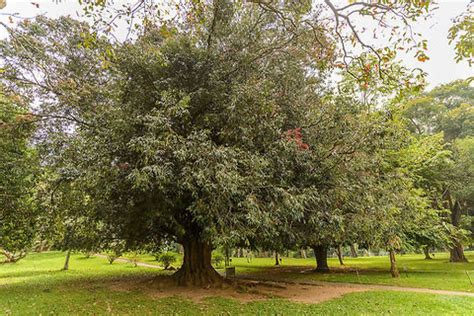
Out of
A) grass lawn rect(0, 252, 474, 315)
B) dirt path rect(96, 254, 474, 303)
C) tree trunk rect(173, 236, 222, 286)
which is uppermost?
tree trunk rect(173, 236, 222, 286)

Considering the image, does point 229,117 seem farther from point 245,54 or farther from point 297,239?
point 297,239

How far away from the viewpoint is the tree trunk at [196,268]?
13.0 m

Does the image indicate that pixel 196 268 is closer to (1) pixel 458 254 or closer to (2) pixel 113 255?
(2) pixel 113 255

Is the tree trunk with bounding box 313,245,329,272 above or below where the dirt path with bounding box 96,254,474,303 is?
above

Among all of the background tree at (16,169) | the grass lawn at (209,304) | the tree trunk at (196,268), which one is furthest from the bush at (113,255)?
the background tree at (16,169)

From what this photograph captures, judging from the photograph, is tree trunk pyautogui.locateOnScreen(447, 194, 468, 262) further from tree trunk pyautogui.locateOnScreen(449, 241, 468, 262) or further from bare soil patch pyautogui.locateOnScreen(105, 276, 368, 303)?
bare soil patch pyautogui.locateOnScreen(105, 276, 368, 303)

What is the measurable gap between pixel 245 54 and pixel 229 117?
228 centimetres

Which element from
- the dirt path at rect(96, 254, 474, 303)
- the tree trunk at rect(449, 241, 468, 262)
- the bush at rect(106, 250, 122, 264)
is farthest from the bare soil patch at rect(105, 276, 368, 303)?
the tree trunk at rect(449, 241, 468, 262)

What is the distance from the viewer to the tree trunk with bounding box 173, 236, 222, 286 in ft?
42.7

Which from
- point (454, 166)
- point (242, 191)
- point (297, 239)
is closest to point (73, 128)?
point (242, 191)

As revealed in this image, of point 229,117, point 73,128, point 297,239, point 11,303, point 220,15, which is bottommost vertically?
point 11,303

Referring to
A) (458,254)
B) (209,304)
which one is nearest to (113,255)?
(209,304)

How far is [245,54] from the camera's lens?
1047cm

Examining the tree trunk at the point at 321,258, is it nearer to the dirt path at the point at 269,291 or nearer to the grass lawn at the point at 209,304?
the dirt path at the point at 269,291
